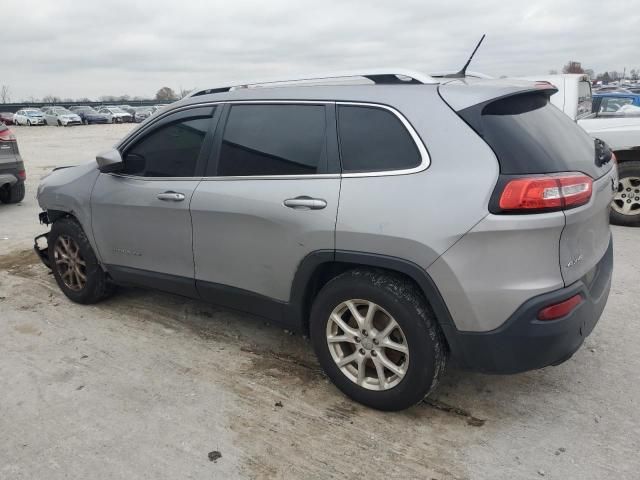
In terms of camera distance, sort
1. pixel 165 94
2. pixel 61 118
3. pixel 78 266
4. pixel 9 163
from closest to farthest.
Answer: pixel 78 266 < pixel 9 163 < pixel 61 118 < pixel 165 94

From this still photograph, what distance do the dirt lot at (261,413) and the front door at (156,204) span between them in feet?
1.64

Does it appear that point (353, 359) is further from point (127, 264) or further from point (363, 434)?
point (127, 264)

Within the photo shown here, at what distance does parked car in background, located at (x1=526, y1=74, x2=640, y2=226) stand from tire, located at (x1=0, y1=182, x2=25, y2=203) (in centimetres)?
829

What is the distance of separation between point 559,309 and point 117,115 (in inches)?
1952

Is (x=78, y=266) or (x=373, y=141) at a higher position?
(x=373, y=141)

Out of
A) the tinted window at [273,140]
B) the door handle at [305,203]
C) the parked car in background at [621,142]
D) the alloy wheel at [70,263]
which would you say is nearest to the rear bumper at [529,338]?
the door handle at [305,203]

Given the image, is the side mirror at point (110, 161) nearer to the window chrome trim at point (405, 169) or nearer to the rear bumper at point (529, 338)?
the window chrome trim at point (405, 169)

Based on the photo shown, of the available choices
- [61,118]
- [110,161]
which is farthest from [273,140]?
[61,118]

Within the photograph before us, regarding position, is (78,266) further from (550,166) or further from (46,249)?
(550,166)

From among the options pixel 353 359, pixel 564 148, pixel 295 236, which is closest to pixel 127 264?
pixel 295 236

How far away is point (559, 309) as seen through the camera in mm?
2471

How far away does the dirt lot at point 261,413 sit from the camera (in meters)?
2.54

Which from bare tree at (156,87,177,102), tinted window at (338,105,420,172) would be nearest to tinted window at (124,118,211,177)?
tinted window at (338,105,420,172)

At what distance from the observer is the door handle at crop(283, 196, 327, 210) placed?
2867 millimetres
